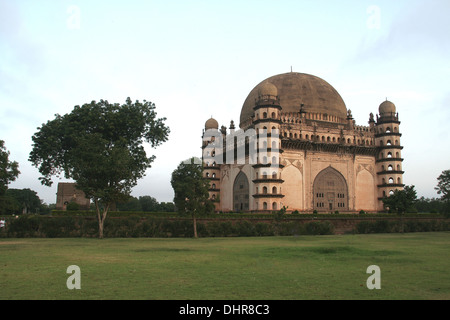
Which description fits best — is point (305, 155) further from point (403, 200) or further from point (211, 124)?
point (211, 124)

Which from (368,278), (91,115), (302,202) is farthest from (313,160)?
(368,278)

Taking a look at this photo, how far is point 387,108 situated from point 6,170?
175ft

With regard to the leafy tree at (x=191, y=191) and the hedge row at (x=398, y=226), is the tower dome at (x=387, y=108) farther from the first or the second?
the leafy tree at (x=191, y=191)

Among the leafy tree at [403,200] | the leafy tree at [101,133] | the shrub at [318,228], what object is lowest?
the shrub at [318,228]

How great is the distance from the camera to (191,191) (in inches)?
1320

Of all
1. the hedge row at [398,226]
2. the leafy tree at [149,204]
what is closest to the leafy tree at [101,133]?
the hedge row at [398,226]

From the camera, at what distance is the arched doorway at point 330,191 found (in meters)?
55.9

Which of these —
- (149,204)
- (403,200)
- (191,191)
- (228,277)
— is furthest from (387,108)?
(149,204)

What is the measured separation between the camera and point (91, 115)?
129 feet

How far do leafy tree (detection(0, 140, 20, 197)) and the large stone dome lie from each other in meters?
34.7

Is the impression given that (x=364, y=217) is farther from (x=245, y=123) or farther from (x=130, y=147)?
(x=130, y=147)

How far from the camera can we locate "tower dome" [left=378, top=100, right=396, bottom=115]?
61531mm

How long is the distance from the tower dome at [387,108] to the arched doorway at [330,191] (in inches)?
520

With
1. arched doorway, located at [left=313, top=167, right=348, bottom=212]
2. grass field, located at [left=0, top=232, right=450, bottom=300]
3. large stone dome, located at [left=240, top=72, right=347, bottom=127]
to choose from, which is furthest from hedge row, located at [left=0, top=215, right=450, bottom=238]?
large stone dome, located at [left=240, top=72, right=347, bottom=127]
